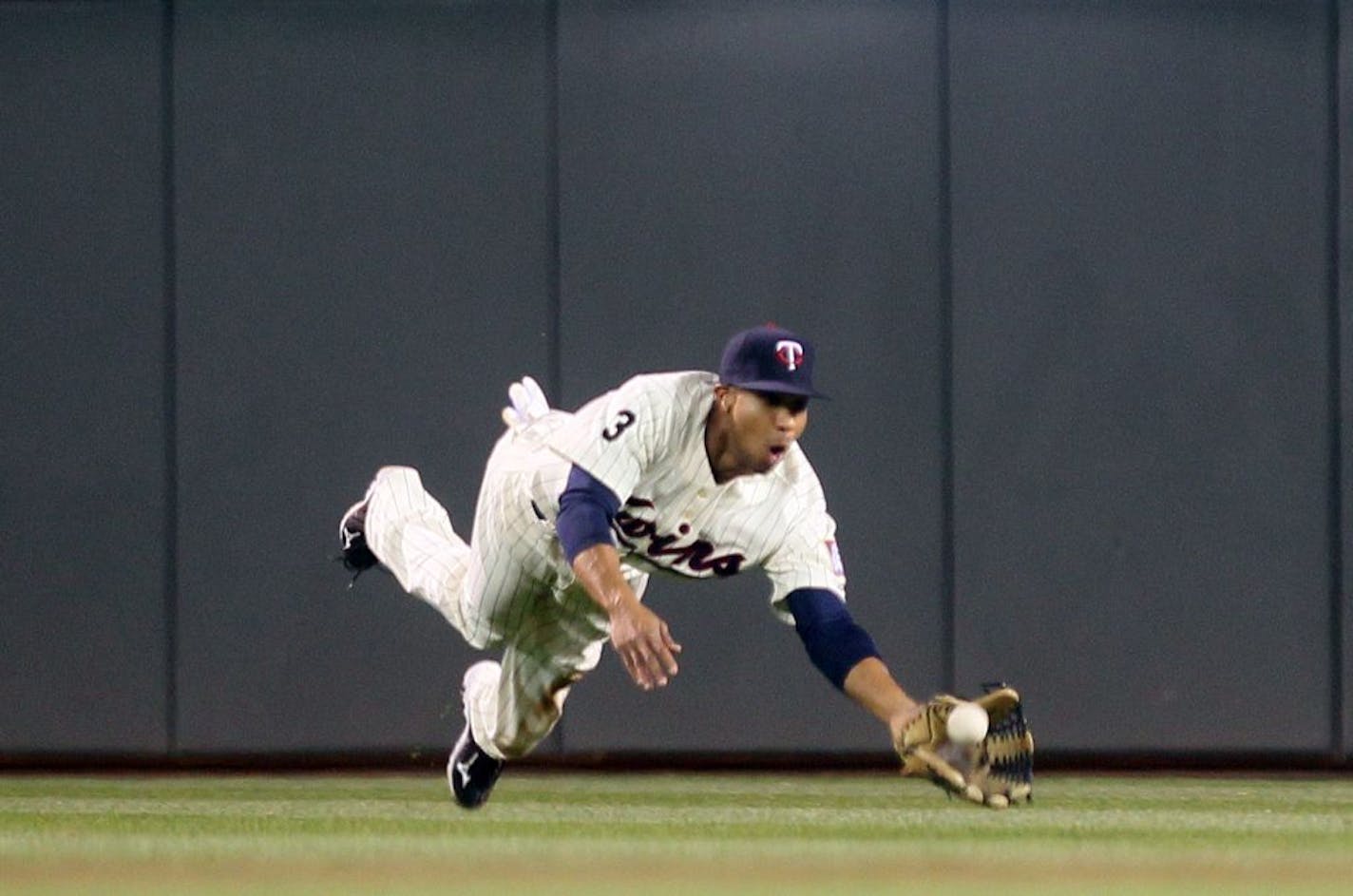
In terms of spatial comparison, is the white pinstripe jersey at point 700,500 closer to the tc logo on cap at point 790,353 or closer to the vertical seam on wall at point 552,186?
the tc logo on cap at point 790,353

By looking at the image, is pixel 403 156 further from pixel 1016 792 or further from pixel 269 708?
pixel 1016 792

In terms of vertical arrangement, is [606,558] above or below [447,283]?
below

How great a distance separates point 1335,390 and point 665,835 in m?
3.71

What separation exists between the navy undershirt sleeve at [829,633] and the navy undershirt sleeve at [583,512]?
51cm

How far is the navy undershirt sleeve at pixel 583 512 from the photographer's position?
5.09 m

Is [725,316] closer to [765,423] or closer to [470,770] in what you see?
[470,770]

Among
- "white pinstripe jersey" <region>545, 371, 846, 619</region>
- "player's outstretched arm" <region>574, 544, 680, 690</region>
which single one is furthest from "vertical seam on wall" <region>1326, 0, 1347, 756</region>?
"player's outstretched arm" <region>574, 544, 680, 690</region>

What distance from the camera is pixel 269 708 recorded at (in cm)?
907

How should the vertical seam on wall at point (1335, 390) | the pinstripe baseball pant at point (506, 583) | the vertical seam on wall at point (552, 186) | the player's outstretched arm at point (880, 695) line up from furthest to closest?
the vertical seam on wall at point (552, 186), the vertical seam on wall at point (1335, 390), the pinstripe baseball pant at point (506, 583), the player's outstretched arm at point (880, 695)

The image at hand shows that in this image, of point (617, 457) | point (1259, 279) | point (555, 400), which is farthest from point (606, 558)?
point (1259, 279)

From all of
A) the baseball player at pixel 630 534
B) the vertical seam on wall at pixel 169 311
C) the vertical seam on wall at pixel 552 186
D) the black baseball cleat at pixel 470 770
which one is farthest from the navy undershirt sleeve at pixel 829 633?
the vertical seam on wall at pixel 169 311

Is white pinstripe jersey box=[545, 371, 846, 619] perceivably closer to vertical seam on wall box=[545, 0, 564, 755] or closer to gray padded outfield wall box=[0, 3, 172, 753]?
vertical seam on wall box=[545, 0, 564, 755]

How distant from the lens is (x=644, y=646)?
464 centimetres

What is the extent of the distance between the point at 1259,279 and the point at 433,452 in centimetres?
312
